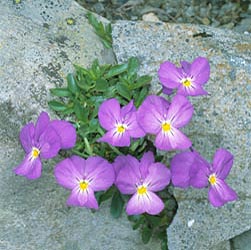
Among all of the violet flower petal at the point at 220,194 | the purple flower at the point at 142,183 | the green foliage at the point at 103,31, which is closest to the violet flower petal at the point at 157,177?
the purple flower at the point at 142,183

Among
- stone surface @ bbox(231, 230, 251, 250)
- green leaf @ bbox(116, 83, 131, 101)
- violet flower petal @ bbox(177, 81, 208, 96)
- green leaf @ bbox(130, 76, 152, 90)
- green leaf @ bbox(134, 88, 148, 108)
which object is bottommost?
stone surface @ bbox(231, 230, 251, 250)

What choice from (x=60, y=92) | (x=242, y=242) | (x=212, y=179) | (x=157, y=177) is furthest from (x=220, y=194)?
(x=60, y=92)

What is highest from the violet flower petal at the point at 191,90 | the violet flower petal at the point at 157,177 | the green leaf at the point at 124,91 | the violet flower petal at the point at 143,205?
the violet flower petal at the point at 191,90

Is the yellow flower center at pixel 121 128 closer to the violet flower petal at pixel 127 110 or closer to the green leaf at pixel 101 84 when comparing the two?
the violet flower petal at pixel 127 110

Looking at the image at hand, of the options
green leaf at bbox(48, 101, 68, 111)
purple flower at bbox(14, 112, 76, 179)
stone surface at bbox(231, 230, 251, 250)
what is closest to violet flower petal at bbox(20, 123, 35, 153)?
purple flower at bbox(14, 112, 76, 179)

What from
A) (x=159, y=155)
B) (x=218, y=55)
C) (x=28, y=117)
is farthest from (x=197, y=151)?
(x=28, y=117)

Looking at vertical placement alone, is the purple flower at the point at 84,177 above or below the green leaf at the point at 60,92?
below

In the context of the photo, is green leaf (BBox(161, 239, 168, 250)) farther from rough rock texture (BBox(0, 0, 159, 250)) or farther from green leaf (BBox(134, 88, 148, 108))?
green leaf (BBox(134, 88, 148, 108))
